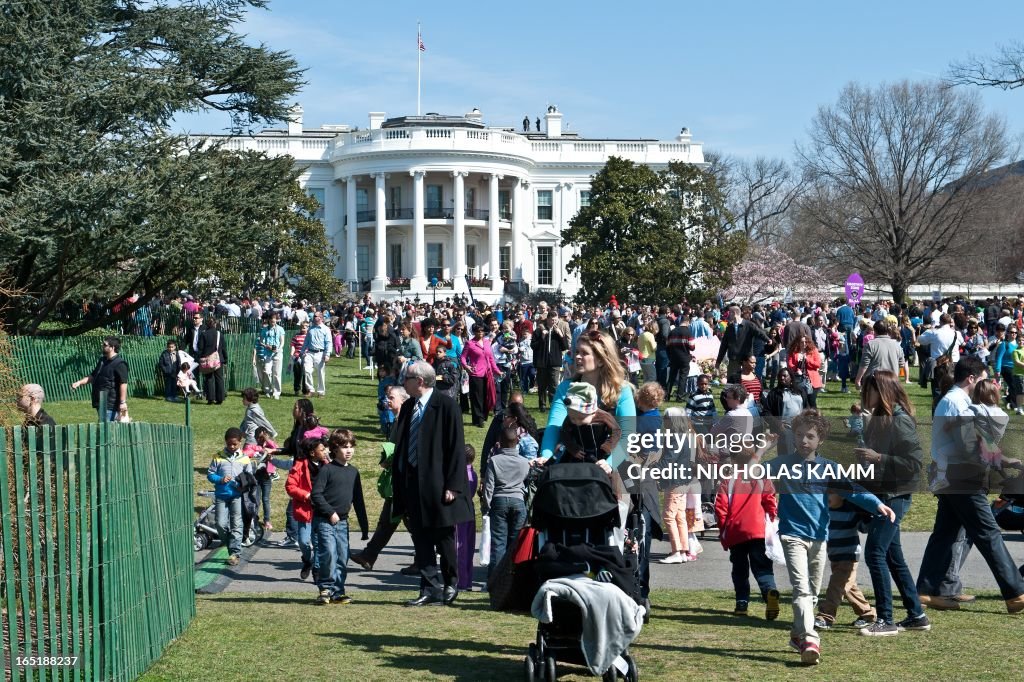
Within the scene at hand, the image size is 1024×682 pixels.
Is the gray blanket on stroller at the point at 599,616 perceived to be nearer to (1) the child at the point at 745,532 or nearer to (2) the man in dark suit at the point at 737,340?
(1) the child at the point at 745,532

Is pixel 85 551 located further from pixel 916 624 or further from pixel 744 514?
pixel 916 624

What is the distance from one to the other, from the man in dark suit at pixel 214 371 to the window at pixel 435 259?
52.2 meters

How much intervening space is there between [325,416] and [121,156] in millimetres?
8050

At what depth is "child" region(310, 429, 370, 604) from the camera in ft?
30.7

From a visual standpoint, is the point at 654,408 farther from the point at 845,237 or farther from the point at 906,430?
the point at 845,237

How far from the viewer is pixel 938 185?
60.1 m

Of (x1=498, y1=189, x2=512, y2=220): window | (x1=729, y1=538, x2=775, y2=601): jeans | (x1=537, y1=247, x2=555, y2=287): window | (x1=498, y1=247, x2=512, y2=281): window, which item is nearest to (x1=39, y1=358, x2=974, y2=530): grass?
(x1=729, y1=538, x2=775, y2=601): jeans

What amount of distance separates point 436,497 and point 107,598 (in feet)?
10.3

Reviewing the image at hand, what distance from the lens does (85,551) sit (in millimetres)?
5957

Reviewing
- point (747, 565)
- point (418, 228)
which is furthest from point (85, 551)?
point (418, 228)

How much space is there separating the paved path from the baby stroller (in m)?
3.68

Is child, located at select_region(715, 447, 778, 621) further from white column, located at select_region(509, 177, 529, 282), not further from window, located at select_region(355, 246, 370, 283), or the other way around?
window, located at select_region(355, 246, 370, 283)

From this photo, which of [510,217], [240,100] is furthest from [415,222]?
[240,100]

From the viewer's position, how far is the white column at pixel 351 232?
75375 mm
